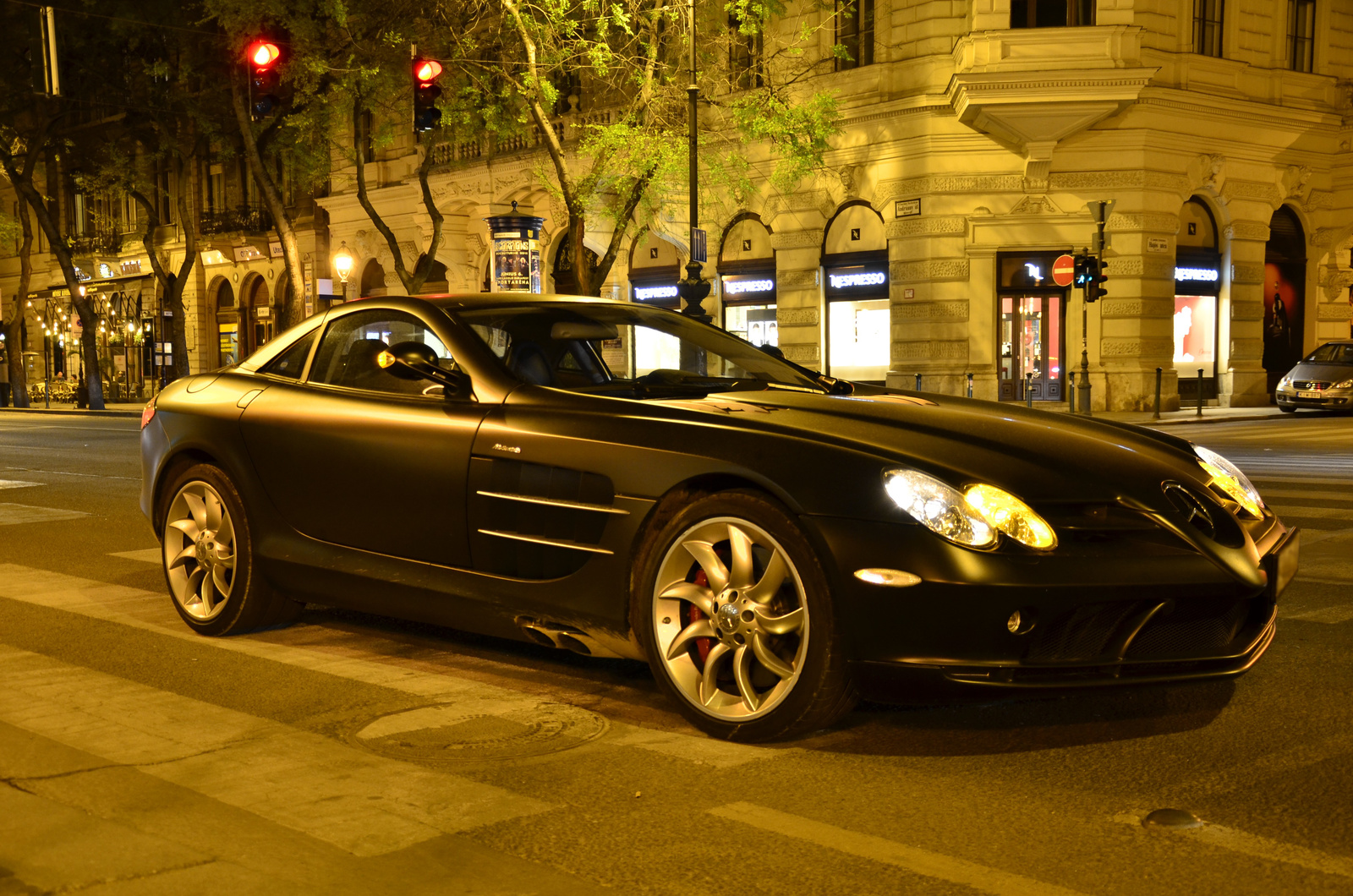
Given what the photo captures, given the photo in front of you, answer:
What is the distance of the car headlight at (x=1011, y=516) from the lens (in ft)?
12.6

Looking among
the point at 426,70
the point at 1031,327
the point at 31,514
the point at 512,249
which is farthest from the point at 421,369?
the point at 1031,327

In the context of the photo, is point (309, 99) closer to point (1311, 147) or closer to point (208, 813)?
point (1311, 147)

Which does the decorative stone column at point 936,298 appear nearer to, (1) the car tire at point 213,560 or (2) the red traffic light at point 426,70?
(2) the red traffic light at point 426,70

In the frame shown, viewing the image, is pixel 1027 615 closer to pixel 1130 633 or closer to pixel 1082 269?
pixel 1130 633

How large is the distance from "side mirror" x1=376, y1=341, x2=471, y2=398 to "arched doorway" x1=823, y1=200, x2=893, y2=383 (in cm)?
2348

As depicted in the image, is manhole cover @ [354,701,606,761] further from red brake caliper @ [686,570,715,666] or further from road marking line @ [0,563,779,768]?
red brake caliper @ [686,570,715,666]

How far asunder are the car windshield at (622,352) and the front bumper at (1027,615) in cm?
130

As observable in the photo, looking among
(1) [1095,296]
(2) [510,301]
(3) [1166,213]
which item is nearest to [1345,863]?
(2) [510,301]

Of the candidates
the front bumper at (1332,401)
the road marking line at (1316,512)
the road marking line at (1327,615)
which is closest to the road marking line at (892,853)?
the road marking line at (1327,615)

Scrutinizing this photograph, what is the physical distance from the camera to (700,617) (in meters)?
4.31

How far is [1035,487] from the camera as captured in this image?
3.98m

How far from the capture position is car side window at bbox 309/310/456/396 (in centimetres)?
543

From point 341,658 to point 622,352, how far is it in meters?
1.66

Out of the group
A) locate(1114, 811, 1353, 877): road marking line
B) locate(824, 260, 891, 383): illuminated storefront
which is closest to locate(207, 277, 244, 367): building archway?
locate(824, 260, 891, 383): illuminated storefront
